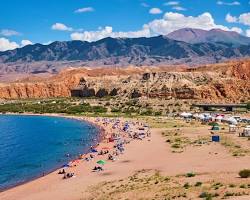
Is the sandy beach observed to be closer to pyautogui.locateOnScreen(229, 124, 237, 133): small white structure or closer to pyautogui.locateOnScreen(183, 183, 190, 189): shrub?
pyautogui.locateOnScreen(183, 183, 190, 189): shrub

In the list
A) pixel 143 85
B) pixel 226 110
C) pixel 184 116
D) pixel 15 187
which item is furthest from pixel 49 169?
pixel 143 85

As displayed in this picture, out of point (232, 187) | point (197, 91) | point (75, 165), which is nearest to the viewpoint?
point (232, 187)

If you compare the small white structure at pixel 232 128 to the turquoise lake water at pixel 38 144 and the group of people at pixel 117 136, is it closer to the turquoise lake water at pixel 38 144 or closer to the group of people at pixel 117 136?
the group of people at pixel 117 136

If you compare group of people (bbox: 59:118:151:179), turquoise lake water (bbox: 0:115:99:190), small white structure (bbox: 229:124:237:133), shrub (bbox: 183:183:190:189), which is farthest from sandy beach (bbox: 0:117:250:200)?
small white structure (bbox: 229:124:237:133)

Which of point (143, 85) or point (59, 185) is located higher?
point (143, 85)

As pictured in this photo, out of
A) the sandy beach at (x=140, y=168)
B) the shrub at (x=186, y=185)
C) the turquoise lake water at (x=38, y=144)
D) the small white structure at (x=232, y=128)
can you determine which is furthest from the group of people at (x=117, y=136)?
the shrub at (x=186, y=185)

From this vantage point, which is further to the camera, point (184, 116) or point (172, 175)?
point (184, 116)

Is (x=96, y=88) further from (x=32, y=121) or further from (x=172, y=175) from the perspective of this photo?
(x=172, y=175)
